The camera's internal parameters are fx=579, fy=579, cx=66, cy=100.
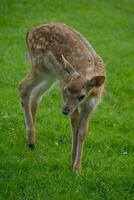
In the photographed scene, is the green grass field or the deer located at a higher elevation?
the deer

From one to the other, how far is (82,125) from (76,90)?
76cm

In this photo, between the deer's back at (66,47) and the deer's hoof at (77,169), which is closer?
the deer's hoof at (77,169)

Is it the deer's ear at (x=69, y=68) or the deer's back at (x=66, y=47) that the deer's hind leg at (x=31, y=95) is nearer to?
the deer's back at (x=66, y=47)

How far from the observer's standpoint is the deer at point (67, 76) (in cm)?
692

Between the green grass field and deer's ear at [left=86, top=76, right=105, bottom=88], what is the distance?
3.67ft

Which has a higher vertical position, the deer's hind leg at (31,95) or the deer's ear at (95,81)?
the deer's ear at (95,81)

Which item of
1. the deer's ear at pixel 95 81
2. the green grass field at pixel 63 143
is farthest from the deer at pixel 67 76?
the green grass field at pixel 63 143

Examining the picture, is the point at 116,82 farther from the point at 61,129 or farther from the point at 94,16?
the point at 94,16

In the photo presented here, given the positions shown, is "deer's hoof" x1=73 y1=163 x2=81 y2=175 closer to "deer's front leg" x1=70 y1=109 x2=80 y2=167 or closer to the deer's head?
"deer's front leg" x1=70 y1=109 x2=80 y2=167

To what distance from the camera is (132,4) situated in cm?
2441

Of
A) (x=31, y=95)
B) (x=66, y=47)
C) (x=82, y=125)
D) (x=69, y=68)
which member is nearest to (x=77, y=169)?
(x=82, y=125)

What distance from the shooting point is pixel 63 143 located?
842cm

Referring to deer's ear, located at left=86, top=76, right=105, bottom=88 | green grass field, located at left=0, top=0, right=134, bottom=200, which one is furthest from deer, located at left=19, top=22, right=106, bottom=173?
green grass field, located at left=0, top=0, right=134, bottom=200

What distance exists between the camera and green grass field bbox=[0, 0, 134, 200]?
21.9ft
